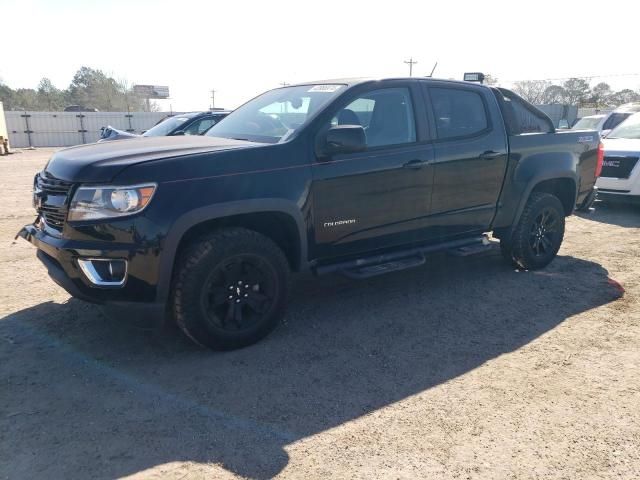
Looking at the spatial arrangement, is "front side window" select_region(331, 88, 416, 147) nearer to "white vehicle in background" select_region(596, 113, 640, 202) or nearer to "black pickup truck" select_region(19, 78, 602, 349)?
"black pickup truck" select_region(19, 78, 602, 349)

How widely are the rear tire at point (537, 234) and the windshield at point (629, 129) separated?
217 inches

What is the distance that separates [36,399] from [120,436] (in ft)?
2.29

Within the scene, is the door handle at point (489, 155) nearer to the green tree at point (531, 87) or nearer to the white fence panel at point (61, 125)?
the white fence panel at point (61, 125)

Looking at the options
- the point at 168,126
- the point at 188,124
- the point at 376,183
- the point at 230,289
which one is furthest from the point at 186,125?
the point at 230,289

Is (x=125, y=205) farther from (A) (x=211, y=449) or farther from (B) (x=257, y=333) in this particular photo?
(A) (x=211, y=449)

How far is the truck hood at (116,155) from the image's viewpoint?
125 inches

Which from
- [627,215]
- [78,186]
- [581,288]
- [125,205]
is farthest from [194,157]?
[627,215]

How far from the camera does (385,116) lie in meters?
4.32

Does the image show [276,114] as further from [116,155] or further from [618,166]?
[618,166]

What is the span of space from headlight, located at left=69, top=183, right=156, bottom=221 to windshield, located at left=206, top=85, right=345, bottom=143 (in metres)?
1.13

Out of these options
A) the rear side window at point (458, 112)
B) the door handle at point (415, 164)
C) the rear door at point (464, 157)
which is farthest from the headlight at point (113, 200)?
the rear side window at point (458, 112)

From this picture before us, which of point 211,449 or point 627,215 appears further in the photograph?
point 627,215

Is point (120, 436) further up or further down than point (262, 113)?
further down

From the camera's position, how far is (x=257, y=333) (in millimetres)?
3703
